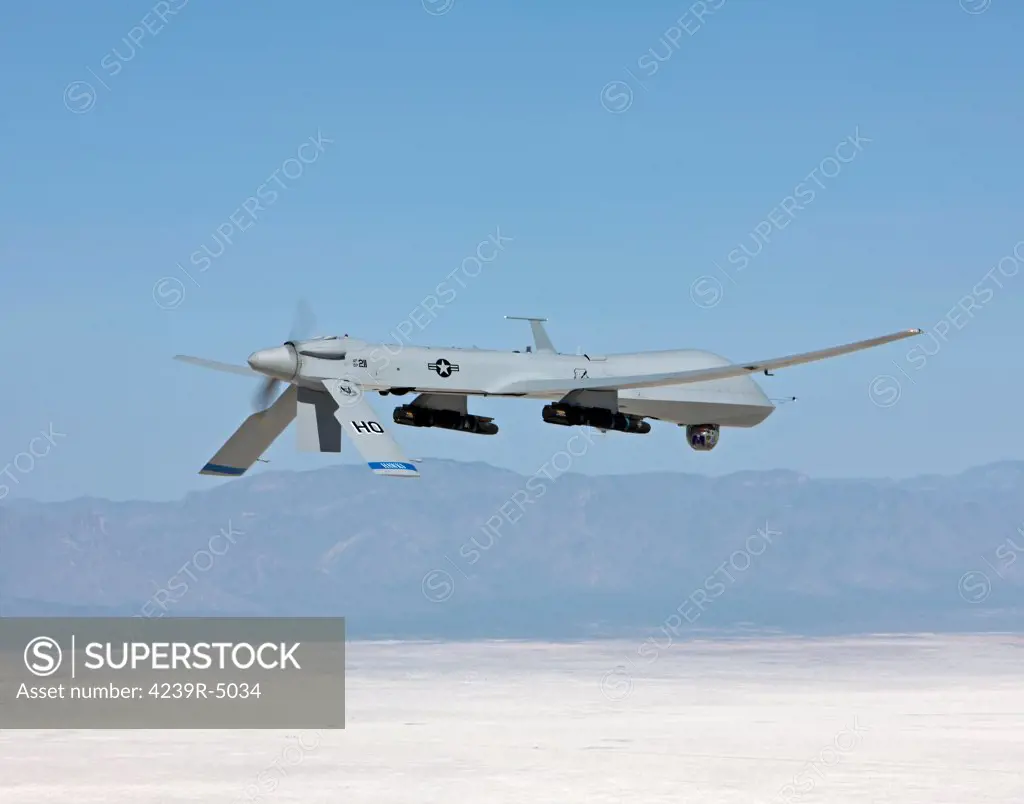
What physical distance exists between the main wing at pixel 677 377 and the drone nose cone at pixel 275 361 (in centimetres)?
488

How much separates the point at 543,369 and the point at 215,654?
1269 centimetres

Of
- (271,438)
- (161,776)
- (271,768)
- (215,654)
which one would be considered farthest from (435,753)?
(271,438)

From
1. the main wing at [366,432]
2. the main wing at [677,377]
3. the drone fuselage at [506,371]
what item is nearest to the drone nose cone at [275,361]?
the drone fuselage at [506,371]

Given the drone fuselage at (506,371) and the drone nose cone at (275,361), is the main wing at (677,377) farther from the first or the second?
the drone nose cone at (275,361)

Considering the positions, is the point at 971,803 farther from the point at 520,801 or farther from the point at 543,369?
the point at 543,369

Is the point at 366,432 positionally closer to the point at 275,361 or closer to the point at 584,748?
the point at 275,361

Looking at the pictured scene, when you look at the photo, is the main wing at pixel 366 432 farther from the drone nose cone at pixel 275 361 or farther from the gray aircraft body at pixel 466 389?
the drone nose cone at pixel 275 361

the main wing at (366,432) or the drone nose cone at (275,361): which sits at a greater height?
the drone nose cone at (275,361)

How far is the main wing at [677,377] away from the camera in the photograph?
32781mm

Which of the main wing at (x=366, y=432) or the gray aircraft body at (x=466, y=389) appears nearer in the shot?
the main wing at (x=366, y=432)

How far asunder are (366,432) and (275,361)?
8.33ft

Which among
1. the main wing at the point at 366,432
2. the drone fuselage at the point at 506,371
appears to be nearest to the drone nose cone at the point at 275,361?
the drone fuselage at the point at 506,371

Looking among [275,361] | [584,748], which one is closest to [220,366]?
[275,361]

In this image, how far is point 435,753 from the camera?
182 feet
